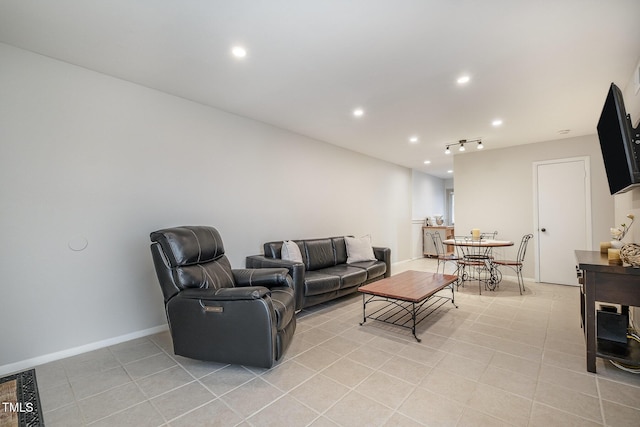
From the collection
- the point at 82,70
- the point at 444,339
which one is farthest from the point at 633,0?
the point at 82,70

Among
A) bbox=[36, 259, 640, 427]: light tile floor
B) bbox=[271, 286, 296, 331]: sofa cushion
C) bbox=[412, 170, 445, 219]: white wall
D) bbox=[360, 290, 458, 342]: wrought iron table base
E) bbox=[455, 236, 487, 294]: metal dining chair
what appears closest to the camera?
bbox=[36, 259, 640, 427]: light tile floor

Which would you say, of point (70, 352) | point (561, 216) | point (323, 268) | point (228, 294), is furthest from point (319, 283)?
point (561, 216)

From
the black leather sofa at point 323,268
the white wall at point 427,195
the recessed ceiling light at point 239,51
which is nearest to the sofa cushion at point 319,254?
the black leather sofa at point 323,268

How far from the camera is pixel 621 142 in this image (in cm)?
195

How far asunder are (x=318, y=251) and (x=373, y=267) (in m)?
0.91

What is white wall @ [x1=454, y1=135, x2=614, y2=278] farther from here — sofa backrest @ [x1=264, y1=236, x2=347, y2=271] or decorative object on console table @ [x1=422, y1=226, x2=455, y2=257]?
sofa backrest @ [x1=264, y1=236, x2=347, y2=271]

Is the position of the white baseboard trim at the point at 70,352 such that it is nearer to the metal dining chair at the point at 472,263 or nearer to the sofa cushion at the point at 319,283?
the sofa cushion at the point at 319,283

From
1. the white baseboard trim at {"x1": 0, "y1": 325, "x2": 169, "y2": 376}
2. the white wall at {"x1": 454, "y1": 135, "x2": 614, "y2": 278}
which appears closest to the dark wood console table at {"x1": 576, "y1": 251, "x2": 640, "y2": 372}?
the white wall at {"x1": 454, "y1": 135, "x2": 614, "y2": 278}

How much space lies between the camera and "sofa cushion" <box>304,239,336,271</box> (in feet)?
13.9

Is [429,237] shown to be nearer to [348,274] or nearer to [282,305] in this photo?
[348,274]

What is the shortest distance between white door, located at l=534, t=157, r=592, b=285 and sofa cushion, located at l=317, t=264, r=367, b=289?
3490 mm

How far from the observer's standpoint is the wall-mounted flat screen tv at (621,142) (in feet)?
6.22

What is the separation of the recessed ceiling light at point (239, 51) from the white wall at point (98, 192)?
1239mm

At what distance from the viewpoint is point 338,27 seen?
203 cm
